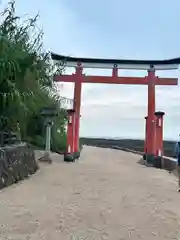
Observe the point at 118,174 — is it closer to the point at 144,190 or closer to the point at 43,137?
Answer: the point at 144,190

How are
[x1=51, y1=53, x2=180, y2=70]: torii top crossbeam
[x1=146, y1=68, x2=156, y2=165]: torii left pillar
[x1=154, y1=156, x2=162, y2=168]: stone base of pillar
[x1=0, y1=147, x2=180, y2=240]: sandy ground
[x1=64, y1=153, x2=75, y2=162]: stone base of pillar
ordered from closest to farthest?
[x1=0, y1=147, x2=180, y2=240]: sandy ground → [x1=64, y1=153, x2=75, y2=162]: stone base of pillar → [x1=154, y1=156, x2=162, y2=168]: stone base of pillar → [x1=146, y1=68, x2=156, y2=165]: torii left pillar → [x1=51, y1=53, x2=180, y2=70]: torii top crossbeam

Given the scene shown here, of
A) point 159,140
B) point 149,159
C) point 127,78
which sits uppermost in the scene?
point 127,78

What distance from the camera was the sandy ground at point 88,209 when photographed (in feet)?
15.3

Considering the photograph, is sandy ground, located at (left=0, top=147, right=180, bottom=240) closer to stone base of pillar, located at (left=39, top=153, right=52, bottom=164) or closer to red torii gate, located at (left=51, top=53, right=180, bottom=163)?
→ stone base of pillar, located at (left=39, top=153, right=52, bottom=164)

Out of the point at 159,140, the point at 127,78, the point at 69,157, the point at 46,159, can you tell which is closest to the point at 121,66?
the point at 127,78

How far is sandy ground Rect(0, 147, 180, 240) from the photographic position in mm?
4664

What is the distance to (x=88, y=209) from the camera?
19.0 ft

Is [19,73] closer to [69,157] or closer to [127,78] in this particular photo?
[69,157]

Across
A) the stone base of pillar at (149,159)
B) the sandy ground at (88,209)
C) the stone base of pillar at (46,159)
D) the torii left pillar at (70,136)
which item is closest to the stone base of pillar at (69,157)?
the torii left pillar at (70,136)

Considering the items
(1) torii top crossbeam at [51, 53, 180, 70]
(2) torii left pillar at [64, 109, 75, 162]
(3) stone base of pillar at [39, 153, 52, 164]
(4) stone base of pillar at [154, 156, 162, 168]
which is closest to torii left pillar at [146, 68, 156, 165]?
(4) stone base of pillar at [154, 156, 162, 168]

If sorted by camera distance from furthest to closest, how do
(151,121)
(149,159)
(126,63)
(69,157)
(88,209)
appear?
(126,63), (151,121), (149,159), (69,157), (88,209)

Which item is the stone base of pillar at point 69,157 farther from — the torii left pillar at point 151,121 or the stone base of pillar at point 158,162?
the stone base of pillar at point 158,162

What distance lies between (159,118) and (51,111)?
4.39 m

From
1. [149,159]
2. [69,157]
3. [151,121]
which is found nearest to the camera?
[69,157]
